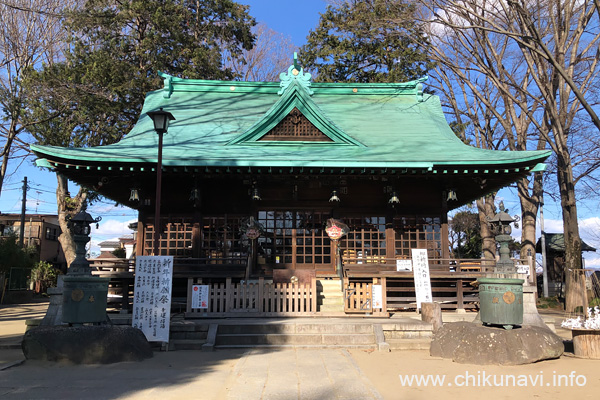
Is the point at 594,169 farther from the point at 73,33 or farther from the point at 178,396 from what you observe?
the point at 73,33

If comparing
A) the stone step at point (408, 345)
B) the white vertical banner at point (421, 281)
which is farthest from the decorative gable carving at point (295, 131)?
the stone step at point (408, 345)

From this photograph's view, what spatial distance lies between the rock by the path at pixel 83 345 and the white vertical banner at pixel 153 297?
0.98 metres

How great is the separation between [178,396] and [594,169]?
67.9 ft

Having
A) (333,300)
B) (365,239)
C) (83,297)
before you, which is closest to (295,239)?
(365,239)

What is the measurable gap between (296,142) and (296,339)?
7.66 m

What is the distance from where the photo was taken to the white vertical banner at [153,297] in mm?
9430

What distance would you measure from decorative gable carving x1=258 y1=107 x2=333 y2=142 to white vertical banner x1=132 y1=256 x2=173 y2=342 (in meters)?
7.15

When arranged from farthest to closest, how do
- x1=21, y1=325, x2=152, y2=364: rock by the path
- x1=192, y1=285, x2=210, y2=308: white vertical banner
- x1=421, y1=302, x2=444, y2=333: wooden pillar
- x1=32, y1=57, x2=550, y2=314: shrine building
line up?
1. x1=32, y1=57, x2=550, y2=314: shrine building
2. x1=192, y1=285, x2=210, y2=308: white vertical banner
3. x1=421, y1=302, x2=444, y2=333: wooden pillar
4. x1=21, y1=325, x2=152, y2=364: rock by the path

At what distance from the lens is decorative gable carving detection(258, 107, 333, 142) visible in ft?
51.6

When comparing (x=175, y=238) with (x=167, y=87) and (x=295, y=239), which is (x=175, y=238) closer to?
(x=295, y=239)

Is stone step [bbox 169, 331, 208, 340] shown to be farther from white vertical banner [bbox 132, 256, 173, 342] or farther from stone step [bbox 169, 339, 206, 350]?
white vertical banner [bbox 132, 256, 173, 342]

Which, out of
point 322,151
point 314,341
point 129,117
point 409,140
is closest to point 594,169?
point 409,140

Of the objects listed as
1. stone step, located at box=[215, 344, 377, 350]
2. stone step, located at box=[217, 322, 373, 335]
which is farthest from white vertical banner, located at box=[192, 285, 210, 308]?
stone step, located at box=[215, 344, 377, 350]

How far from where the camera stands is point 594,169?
1994cm
